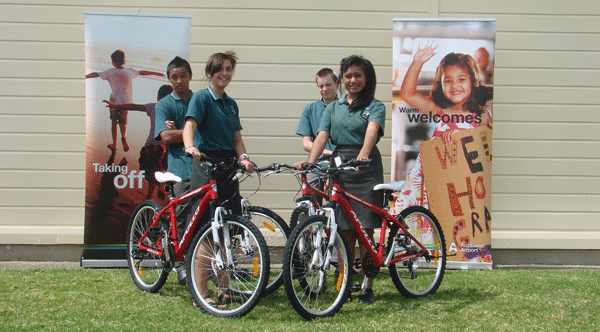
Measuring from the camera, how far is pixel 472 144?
4.54 m

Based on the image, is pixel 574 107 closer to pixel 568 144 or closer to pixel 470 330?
pixel 568 144

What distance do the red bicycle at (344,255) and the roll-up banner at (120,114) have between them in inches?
73.6

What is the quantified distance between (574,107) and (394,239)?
99.2 inches

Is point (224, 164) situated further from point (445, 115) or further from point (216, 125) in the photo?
point (445, 115)

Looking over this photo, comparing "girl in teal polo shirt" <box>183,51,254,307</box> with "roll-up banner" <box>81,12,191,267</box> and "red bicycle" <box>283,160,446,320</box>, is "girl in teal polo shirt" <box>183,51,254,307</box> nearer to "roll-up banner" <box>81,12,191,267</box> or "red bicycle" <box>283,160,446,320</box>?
"red bicycle" <box>283,160,446,320</box>

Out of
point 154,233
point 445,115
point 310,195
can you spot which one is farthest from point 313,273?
point 445,115

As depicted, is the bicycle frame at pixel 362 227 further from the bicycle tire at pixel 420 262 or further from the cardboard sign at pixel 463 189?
the cardboard sign at pixel 463 189

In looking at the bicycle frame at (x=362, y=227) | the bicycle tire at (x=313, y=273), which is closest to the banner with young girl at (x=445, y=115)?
the bicycle frame at (x=362, y=227)

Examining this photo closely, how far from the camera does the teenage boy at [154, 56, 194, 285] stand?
146 inches

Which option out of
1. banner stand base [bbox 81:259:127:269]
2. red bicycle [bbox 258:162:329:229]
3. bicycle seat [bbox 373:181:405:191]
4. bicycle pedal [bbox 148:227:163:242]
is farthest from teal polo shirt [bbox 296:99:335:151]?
banner stand base [bbox 81:259:127:269]

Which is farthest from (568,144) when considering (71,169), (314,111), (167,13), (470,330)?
(71,169)

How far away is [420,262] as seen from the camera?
359 cm

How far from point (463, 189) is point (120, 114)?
2.86 m

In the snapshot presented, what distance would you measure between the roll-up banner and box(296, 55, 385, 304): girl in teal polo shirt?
1659 mm
